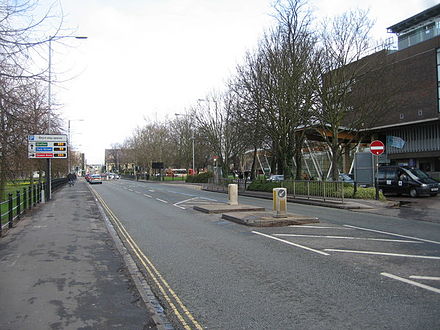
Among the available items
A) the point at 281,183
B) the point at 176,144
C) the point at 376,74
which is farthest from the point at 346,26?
the point at 176,144

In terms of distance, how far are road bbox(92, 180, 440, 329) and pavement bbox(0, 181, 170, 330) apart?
40cm

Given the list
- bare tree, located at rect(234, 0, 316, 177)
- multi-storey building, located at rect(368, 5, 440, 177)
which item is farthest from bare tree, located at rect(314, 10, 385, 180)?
multi-storey building, located at rect(368, 5, 440, 177)

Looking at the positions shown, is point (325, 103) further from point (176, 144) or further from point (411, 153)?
→ point (176, 144)

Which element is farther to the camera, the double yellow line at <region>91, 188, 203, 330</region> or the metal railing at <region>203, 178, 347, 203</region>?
the metal railing at <region>203, 178, 347, 203</region>

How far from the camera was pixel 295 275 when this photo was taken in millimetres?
6570

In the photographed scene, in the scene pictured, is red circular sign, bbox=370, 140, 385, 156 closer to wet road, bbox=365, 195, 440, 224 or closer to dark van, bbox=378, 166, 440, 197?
wet road, bbox=365, 195, 440, 224

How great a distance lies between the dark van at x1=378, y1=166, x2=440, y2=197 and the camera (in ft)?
73.2

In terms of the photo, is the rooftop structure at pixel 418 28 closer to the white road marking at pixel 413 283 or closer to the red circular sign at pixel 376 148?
the red circular sign at pixel 376 148

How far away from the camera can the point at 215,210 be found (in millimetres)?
16438

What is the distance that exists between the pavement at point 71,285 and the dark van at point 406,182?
729 inches

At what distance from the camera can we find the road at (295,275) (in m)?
4.72

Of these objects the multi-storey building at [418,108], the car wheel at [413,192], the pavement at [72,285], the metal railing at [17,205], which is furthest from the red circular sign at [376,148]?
the multi-storey building at [418,108]

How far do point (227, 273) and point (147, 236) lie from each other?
479 centimetres

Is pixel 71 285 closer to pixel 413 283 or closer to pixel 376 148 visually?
pixel 413 283
